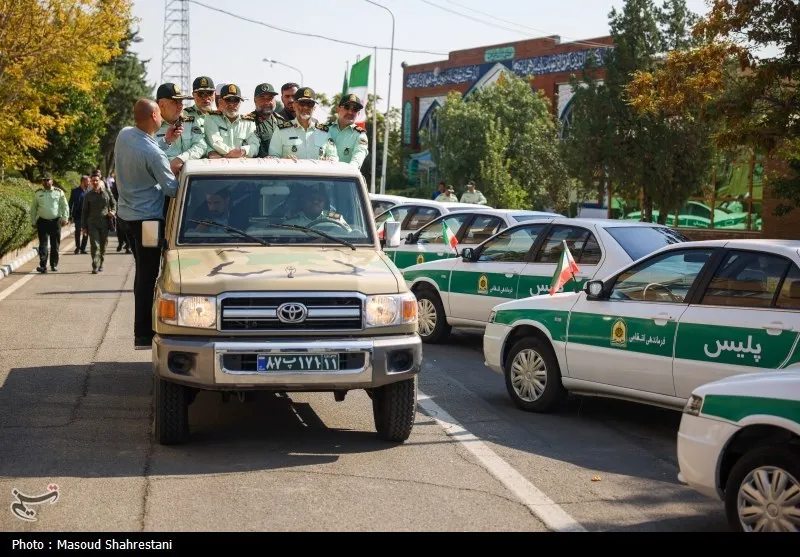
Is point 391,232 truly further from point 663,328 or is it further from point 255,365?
point 663,328

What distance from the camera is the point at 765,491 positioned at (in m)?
5.28

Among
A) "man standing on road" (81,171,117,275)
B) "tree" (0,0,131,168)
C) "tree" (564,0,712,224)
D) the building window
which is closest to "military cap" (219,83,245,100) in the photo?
"man standing on road" (81,171,117,275)

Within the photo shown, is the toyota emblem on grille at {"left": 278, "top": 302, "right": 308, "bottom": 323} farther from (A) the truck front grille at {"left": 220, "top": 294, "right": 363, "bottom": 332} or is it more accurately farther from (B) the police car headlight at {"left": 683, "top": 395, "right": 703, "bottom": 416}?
(B) the police car headlight at {"left": 683, "top": 395, "right": 703, "bottom": 416}

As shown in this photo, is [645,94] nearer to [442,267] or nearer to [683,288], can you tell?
[442,267]

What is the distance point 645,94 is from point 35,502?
1356cm

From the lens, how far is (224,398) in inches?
→ 319

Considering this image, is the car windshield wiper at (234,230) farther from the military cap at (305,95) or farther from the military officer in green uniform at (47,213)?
the military officer in green uniform at (47,213)

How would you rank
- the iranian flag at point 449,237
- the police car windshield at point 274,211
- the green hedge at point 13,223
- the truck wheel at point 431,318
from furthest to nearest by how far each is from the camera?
the green hedge at point 13,223 → the iranian flag at point 449,237 → the truck wheel at point 431,318 → the police car windshield at point 274,211

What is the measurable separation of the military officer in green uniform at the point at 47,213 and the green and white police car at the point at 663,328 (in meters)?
14.3

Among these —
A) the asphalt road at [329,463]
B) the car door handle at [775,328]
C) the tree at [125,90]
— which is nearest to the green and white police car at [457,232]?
the asphalt road at [329,463]

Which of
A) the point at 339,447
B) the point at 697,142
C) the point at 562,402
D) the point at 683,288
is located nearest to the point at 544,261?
the point at 562,402

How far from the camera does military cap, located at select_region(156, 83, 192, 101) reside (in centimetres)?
1047

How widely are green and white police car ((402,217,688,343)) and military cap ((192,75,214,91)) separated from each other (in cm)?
375

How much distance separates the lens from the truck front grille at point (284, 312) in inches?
291
